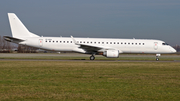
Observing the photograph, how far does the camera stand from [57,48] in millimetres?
33781

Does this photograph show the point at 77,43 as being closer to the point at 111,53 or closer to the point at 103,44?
the point at 103,44

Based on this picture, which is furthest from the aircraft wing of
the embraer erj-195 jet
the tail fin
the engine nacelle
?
the tail fin

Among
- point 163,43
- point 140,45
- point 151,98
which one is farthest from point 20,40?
point 151,98

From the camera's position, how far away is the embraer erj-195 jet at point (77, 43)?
33.5m

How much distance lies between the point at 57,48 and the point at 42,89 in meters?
24.0

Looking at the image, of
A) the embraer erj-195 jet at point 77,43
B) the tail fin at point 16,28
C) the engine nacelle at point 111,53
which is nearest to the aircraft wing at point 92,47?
the embraer erj-195 jet at point 77,43

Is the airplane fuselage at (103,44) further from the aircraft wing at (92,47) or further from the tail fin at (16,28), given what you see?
the tail fin at (16,28)

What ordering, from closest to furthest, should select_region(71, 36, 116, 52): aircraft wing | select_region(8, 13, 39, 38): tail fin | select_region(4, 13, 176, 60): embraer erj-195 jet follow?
select_region(71, 36, 116, 52): aircraft wing
select_region(4, 13, 176, 60): embraer erj-195 jet
select_region(8, 13, 39, 38): tail fin

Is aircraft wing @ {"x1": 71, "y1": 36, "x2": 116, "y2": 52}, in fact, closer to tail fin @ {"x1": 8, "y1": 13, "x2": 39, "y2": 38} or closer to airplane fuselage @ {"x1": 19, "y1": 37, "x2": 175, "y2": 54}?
airplane fuselage @ {"x1": 19, "y1": 37, "x2": 175, "y2": 54}

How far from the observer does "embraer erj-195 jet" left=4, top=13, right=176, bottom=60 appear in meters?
33.5

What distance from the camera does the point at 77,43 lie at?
3262 cm

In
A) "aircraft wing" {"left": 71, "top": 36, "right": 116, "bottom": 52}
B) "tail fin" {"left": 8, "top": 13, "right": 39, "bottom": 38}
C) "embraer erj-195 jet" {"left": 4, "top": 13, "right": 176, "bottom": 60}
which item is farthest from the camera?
"tail fin" {"left": 8, "top": 13, "right": 39, "bottom": 38}

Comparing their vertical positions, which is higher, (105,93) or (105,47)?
(105,47)

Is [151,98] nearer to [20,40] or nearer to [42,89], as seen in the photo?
[42,89]
